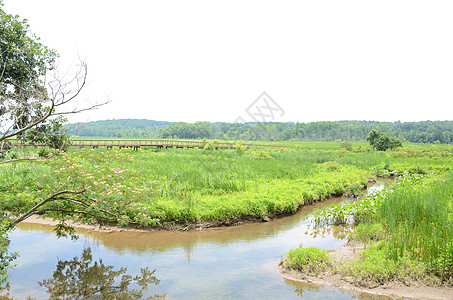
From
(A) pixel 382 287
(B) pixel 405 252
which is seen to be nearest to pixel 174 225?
(A) pixel 382 287

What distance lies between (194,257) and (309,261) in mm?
2892

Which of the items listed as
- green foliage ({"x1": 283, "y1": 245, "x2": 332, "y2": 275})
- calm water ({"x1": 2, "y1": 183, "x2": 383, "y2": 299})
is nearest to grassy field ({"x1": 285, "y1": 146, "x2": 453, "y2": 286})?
green foliage ({"x1": 283, "y1": 245, "x2": 332, "y2": 275})

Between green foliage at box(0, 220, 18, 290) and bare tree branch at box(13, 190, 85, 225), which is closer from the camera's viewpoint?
green foliage at box(0, 220, 18, 290)

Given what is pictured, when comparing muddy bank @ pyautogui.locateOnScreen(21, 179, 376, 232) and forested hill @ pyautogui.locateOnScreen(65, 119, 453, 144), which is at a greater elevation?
forested hill @ pyautogui.locateOnScreen(65, 119, 453, 144)

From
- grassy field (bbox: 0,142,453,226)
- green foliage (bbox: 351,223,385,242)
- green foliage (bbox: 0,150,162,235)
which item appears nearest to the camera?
green foliage (bbox: 0,150,162,235)

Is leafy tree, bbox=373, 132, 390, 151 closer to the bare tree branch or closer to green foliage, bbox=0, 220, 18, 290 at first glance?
the bare tree branch

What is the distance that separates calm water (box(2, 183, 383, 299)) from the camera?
21.5ft

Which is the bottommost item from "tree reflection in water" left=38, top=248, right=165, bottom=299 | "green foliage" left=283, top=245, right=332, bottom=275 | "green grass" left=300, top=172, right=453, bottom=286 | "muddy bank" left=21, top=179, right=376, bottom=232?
"tree reflection in water" left=38, top=248, right=165, bottom=299

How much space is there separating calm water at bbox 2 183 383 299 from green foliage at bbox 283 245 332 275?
41 cm

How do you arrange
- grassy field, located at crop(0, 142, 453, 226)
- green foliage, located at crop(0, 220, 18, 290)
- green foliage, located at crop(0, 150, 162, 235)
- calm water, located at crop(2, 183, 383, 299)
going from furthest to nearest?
1. grassy field, located at crop(0, 142, 453, 226)
2. green foliage, located at crop(0, 150, 162, 235)
3. calm water, located at crop(2, 183, 383, 299)
4. green foliage, located at crop(0, 220, 18, 290)

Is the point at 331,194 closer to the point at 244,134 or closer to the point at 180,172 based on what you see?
the point at 180,172

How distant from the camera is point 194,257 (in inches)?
332

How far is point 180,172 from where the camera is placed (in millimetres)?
16359

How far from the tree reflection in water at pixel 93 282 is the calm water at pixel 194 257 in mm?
129
